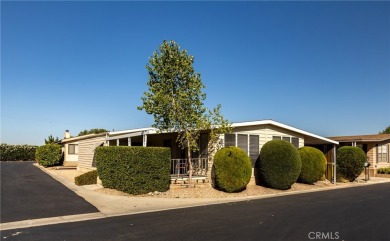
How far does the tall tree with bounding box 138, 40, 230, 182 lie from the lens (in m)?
14.4

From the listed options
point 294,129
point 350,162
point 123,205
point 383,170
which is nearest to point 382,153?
point 383,170

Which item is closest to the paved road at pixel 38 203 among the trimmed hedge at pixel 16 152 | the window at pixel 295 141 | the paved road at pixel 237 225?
the paved road at pixel 237 225

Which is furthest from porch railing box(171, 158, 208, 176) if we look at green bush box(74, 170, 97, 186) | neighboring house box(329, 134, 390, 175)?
neighboring house box(329, 134, 390, 175)

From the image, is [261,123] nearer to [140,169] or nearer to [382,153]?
[140,169]

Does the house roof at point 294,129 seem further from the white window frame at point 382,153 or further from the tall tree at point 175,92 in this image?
the white window frame at point 382,153

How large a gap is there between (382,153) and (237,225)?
22928mm

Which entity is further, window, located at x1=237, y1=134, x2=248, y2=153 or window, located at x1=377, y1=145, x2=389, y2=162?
window, located at x1=377, y1=145, x2=389, y2=162

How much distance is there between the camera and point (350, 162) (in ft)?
66.6

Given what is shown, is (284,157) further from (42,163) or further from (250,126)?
(42,163)

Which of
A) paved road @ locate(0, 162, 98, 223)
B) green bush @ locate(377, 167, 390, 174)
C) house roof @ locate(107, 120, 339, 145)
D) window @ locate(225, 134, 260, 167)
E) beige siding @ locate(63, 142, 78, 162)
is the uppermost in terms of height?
house roof @ locate(107, 120, 339, 145)

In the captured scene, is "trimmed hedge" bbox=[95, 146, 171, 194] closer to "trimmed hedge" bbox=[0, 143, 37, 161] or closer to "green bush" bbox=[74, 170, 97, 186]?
"green bush" bbox=[74, 170, 97, 186]

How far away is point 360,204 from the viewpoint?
11656 mm

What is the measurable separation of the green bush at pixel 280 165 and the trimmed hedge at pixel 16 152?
123 feet

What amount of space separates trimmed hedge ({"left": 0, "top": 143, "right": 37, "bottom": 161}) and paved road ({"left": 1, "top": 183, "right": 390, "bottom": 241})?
130 ft
